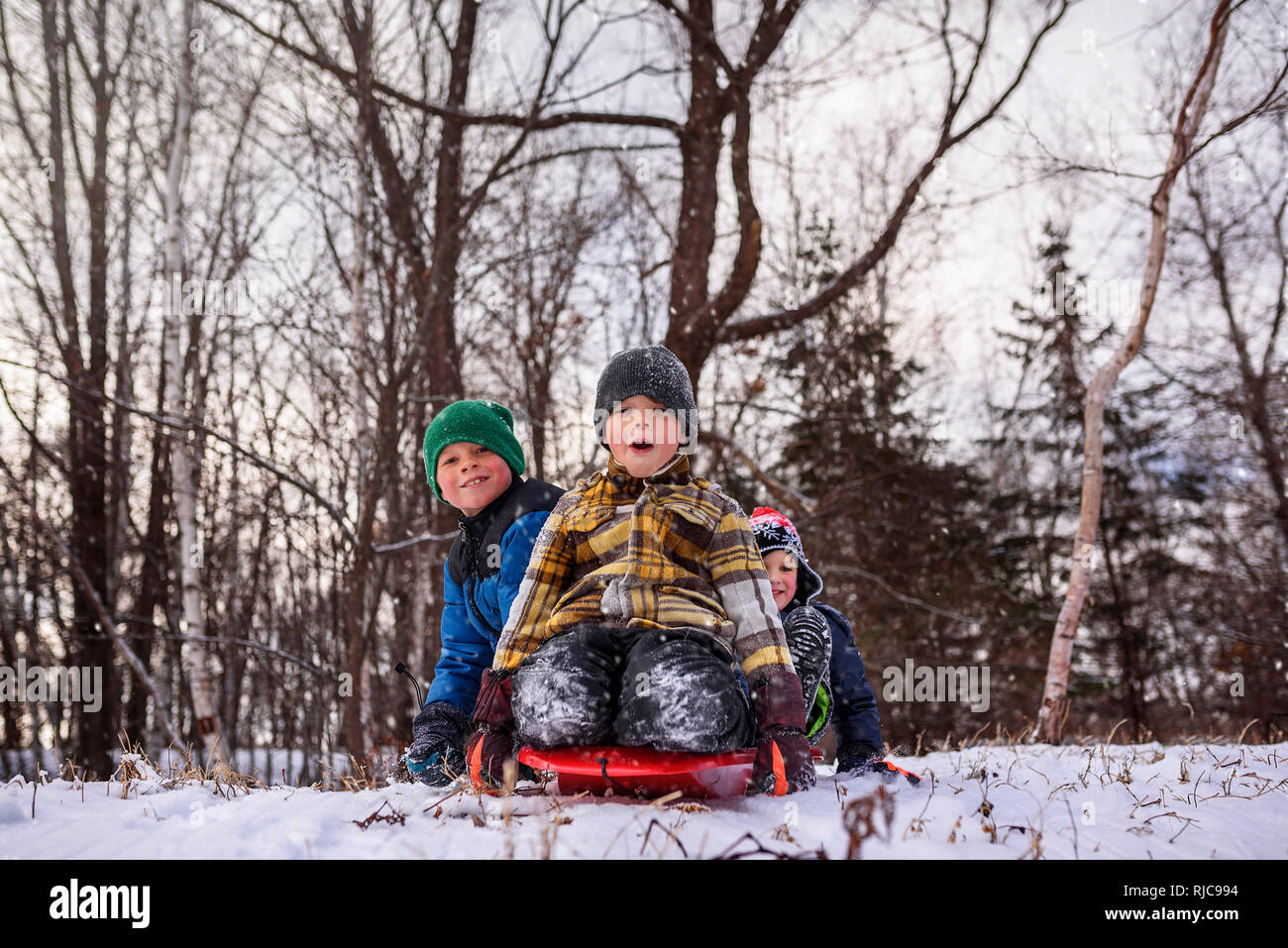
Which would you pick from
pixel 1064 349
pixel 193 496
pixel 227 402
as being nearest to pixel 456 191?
pixel 193 496

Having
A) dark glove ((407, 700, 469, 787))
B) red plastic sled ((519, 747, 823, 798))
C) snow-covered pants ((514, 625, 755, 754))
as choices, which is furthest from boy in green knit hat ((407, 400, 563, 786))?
red plastic sled ((519, 747, 823, 798))

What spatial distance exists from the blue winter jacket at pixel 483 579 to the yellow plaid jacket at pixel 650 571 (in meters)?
0.32

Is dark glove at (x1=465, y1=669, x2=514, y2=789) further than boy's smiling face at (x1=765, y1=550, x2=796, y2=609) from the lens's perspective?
No

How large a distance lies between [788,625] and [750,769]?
3.42 ft

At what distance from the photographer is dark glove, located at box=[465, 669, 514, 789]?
2053mm

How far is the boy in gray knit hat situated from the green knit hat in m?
0.62

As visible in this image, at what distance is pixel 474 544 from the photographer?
2.91 metres

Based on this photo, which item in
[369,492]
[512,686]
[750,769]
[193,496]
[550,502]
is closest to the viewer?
[750,769]

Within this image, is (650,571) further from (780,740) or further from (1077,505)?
(1077,505)

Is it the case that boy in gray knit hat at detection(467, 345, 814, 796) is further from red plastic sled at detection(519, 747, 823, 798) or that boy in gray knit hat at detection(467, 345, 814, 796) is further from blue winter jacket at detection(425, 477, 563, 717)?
blue winter jacket at detection(425, 477, 563, 717)

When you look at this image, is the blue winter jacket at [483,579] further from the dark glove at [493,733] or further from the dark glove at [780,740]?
the dark glove at [780,740]
